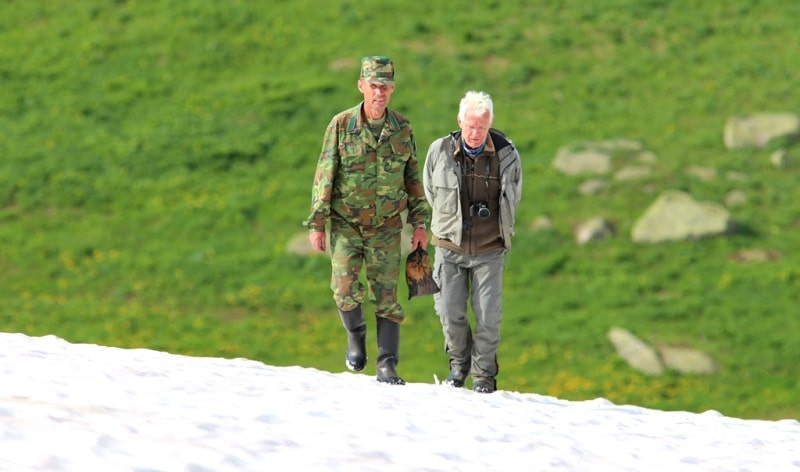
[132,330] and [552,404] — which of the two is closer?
[552,404]

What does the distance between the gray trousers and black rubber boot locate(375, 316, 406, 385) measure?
47 centimetres

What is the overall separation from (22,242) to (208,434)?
20.0 m

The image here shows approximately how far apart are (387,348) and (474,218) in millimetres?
1500

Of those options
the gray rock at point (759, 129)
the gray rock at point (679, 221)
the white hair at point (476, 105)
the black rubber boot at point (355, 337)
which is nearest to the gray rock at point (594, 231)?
the gray rock at point (679, 221)

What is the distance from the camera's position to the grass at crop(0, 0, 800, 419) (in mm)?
21391

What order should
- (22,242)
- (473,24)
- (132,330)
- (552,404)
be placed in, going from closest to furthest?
(552,404), (132,330), (22,242), (473,24)

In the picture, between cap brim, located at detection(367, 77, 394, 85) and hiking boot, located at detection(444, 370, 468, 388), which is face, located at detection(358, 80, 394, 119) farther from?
hiking boot, located at detection(444, 370, 468, 388)

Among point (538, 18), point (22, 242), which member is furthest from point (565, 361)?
point (538, 18)

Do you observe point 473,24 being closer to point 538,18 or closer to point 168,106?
point 538,18

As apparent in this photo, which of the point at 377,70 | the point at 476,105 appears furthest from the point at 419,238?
the point at 377,70

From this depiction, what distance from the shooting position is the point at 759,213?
2536 centimetres

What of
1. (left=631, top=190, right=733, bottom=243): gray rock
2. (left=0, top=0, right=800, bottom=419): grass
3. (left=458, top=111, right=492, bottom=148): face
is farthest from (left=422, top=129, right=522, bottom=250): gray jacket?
(left=631, top=190, right=733, bottom=243): gray rock

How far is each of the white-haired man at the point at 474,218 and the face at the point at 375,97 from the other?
2.11 feet

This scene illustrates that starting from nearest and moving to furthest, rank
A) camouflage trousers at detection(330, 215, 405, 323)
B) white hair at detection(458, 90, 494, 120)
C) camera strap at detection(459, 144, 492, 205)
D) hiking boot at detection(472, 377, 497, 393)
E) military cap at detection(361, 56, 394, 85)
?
military cap at detection(361, 56, 394, 85)
white hair at detection(458, 90, 494, 120)
camouflage trousers at detection(330, 215, 405, 323)
camera strap at detection(459, 144, 492, 205)
hiking boot at detection(472, 377, 497, 393)
